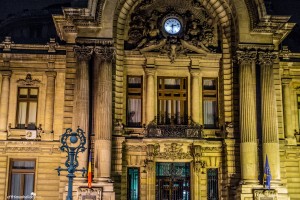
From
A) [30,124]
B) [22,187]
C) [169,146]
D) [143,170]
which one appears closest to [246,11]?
[169,146]

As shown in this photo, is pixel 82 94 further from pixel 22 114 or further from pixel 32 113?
pixel 22 114

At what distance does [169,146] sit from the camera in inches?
1067

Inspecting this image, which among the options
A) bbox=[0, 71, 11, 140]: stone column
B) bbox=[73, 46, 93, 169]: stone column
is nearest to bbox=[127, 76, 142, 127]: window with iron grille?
bbox=[73, 46, 93, 169]: stone column

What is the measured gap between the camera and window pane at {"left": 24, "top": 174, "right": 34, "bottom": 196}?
2824 cm

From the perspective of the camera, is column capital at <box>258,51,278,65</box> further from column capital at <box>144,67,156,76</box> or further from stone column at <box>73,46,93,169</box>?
stone column at <box>73,46,93,169</box>

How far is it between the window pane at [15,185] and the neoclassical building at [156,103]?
64mm

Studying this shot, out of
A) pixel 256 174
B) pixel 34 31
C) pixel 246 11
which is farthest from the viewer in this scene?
pixel 34 31

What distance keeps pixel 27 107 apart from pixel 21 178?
426cm

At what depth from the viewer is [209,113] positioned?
2884cm

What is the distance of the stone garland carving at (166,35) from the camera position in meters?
28.4

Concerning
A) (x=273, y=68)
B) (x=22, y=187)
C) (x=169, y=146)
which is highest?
(x=273, y=68)

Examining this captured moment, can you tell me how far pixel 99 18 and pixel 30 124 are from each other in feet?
25.2

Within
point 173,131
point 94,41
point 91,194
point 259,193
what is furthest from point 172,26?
point 91,194

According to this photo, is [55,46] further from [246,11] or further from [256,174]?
[256,174]
